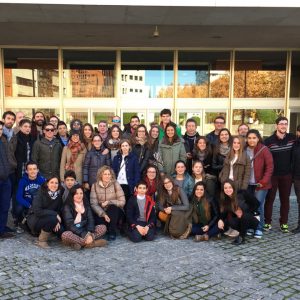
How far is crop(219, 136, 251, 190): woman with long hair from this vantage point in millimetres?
5664

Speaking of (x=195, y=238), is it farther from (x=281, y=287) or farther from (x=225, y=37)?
(x=225, y=37)

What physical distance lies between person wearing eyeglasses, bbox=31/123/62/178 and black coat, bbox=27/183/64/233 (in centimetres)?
81

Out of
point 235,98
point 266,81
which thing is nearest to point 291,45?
point 266,81

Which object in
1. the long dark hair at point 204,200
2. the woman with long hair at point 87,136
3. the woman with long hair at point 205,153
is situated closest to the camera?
the long dark hair at point 204,200

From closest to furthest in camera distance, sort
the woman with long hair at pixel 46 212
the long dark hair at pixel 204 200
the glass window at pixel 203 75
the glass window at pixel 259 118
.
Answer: the woman with long hair at pixel 46 212 < the long dark hair at pixel 204 200 < the glass window at pixel 203 75 < the glass window at pixel 259 118

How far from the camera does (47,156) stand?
6129mm

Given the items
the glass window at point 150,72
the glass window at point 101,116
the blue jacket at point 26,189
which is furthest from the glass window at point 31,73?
the blue jacket at point 26,189

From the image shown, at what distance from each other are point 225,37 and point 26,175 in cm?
799

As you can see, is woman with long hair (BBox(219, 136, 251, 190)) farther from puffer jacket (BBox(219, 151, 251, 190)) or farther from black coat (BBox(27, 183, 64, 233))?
black coat (BBox(27, 183, 64, 233))

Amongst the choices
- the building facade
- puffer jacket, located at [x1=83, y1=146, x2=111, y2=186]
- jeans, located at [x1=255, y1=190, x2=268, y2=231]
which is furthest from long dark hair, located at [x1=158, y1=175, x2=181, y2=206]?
the building facade

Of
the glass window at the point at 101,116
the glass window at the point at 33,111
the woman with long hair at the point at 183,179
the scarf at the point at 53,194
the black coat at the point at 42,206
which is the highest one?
the glass window at the point at 33,111

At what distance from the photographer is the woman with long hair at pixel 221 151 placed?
6.04 meters

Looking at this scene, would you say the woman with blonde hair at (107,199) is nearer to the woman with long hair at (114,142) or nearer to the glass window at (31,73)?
the woman with long hair at (114,142)

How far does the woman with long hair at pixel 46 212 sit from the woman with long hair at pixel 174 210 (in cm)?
167
